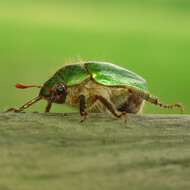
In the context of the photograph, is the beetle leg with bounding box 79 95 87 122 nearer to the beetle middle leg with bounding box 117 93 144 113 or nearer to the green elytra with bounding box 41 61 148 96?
the green elytra with bounding box 41 61 148 96

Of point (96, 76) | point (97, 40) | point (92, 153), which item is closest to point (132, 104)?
point (96, 76)

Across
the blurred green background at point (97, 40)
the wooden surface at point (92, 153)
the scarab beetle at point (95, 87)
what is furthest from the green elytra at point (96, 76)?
the blurred green background at point (97, 40)

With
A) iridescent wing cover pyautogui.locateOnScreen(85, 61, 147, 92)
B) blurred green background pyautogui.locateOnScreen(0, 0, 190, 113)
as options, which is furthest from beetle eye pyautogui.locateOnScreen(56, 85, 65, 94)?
blurred green background pyautogui.locateOnScreen(0, 0, 190, 113)

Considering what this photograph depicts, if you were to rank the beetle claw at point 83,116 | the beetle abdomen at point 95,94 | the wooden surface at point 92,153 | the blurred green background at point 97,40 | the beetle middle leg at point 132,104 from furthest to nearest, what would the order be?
the blurred green background at point 97,40 → the beetle middle leg at point 132,104 → the beetle abdomen at point 95,94 → the beetle claw at point 83,116 → the wooden surface at point 92,153

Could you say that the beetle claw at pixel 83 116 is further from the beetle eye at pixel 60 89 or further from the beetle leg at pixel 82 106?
the beetle eye at pixel 60 89

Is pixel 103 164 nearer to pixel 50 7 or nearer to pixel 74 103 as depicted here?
pixel 74 103

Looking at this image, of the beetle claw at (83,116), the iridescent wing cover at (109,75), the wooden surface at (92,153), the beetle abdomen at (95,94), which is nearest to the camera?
the wooden surface at (92,153)
